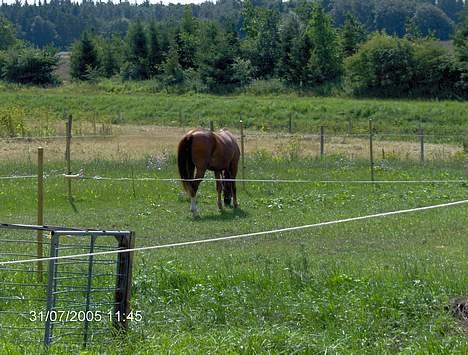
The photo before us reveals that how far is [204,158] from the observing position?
55.5 ft

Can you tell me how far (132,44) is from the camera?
240 ft

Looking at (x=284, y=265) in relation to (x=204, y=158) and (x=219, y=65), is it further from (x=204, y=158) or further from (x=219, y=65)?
(x=219, y=65)

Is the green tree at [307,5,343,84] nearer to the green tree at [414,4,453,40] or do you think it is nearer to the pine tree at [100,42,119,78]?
the pine tree at [100,42,119,78]

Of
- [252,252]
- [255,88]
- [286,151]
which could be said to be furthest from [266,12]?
[252,252]

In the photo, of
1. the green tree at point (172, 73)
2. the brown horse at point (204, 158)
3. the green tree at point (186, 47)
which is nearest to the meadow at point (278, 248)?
the brown horse at point (204, 158)

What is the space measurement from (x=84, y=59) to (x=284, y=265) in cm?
6454

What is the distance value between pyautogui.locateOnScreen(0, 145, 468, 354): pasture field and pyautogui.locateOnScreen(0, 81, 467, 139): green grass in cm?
2135

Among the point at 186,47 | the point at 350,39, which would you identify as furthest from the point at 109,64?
the point at 350,39

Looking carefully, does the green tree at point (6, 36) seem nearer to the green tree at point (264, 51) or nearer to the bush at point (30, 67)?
the bush at point (30, 67)

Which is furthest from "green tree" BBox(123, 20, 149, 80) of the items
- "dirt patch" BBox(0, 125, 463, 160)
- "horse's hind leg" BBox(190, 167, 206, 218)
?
"horse's hind leg" BBox(190, 167, 206, 218)

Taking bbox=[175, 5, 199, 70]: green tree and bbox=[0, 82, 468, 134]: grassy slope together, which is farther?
bbox=[175, 5, 199, 70]: green tree

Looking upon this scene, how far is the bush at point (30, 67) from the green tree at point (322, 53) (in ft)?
65.2

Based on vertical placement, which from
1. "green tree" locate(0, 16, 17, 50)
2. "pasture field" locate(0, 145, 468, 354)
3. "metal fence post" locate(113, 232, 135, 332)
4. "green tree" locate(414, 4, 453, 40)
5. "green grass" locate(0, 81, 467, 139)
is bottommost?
"pasture field" locate(0, 145, 468, 354)

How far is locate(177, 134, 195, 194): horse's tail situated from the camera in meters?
16.7
